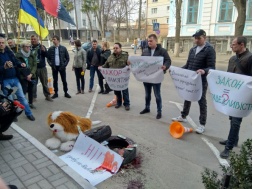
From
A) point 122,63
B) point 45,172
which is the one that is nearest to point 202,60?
point 122,63

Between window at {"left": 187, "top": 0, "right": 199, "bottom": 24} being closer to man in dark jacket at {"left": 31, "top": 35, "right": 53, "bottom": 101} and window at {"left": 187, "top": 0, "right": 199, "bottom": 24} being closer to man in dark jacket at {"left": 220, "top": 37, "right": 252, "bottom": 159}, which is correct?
man in dark jacket at {"left": 31, "top": 35, "right": 53, "bottom": 101}

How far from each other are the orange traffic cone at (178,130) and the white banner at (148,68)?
128cm

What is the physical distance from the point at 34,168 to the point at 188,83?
3287mm

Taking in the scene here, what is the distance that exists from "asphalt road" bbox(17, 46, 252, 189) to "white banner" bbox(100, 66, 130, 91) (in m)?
0.70

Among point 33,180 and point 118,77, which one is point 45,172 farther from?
point 118,77

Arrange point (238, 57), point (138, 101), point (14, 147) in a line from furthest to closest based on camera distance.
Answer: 1. point (138, 101)
2. point (14, 147)
3. point (238, 57)

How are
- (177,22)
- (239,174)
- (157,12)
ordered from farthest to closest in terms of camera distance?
(157,12), (177,22), (239,174)

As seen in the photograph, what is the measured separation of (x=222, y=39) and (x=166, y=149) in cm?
2076

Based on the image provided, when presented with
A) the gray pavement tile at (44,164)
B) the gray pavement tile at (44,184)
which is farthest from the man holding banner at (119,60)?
the gray pavement tile at (44,184)

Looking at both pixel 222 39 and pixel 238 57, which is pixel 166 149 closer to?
pixel 238 57

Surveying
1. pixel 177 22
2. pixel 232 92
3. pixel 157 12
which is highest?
pixel 157 12

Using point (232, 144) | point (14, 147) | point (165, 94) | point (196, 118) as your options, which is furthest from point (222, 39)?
point (14, 147)

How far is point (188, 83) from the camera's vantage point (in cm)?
476

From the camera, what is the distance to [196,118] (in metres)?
5.69
